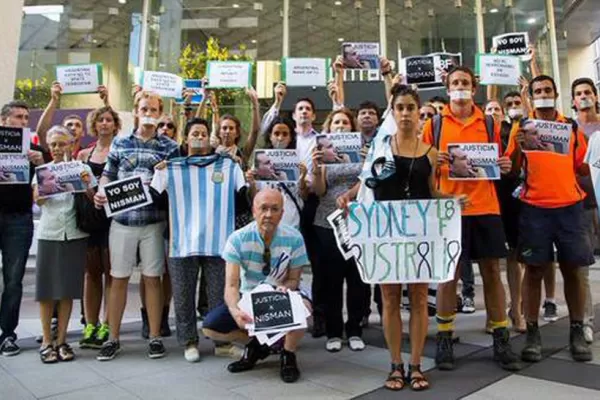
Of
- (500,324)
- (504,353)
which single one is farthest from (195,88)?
(504,353)

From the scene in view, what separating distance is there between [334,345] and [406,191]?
133cm

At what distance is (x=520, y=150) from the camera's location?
331 cm

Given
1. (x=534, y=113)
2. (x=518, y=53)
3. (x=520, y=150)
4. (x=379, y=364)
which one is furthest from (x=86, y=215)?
(x=518, y=53)

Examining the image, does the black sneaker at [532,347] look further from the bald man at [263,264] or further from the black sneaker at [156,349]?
the black sneaker at [156,349]

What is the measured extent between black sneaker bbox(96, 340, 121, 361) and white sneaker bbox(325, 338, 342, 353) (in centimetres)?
152

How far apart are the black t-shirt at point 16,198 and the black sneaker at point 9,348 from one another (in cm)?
96

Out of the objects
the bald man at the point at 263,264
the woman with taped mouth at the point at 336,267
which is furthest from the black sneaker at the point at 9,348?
the woman with taped mouth at the point at 336,267

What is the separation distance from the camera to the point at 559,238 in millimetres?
3238

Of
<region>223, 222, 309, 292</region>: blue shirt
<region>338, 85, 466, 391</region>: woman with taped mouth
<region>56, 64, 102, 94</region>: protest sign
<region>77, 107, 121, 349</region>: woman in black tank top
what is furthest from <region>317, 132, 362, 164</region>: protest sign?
<region>56, 64, 102, 94</region>: protest sign

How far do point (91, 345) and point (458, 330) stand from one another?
296cm

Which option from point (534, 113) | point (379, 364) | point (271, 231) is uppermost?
point (534, 113)

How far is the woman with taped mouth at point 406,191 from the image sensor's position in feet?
9.25

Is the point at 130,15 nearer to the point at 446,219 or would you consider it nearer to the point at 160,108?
the point at 160,108

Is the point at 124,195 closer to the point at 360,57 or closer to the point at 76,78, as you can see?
the point at 76,78
